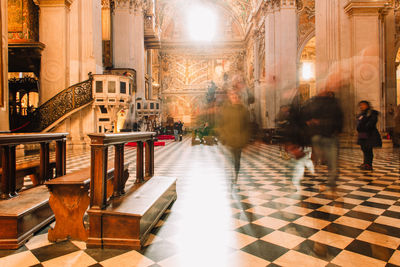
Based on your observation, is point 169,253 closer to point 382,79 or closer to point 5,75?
point 5,75

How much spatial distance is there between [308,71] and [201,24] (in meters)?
16.1

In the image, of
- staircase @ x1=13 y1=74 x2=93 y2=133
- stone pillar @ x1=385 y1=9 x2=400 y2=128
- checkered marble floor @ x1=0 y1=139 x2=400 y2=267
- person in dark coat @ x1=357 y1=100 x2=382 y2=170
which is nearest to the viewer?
checkered marble floor @ x1=0 y1=139 x2=400 y2=267

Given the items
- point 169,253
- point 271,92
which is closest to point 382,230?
point 169,253

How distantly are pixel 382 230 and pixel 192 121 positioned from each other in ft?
102

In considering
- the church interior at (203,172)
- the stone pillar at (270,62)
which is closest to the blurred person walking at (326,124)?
the church interior at (203,172)

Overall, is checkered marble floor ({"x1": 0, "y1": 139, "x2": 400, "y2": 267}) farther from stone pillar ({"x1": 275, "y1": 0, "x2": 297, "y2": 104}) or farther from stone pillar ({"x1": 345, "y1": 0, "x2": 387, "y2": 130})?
stone pillar ({"x1": 275, "y1": 0, "x2": 297, "y2": 104})

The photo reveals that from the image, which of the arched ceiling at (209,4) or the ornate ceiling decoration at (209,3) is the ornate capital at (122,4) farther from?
the arched ceiling at (209,4)

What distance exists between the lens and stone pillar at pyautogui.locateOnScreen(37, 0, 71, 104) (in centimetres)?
1270

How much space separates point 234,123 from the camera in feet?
14.3

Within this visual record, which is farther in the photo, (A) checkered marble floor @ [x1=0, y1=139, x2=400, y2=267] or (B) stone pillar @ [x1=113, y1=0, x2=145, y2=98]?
(B) stone pillar @ [x1=113, y1=0, x2=145, y2=98]

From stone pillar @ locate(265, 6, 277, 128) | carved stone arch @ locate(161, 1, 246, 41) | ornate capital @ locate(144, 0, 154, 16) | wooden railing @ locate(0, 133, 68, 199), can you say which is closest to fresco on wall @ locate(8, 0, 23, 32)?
ornate capital @ locate(144, 0, 154, 16)

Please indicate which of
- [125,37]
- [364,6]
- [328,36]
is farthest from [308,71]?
[125,37]

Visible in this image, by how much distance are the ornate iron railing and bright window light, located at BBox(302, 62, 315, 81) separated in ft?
62.0

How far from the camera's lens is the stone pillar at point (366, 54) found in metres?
11.5
